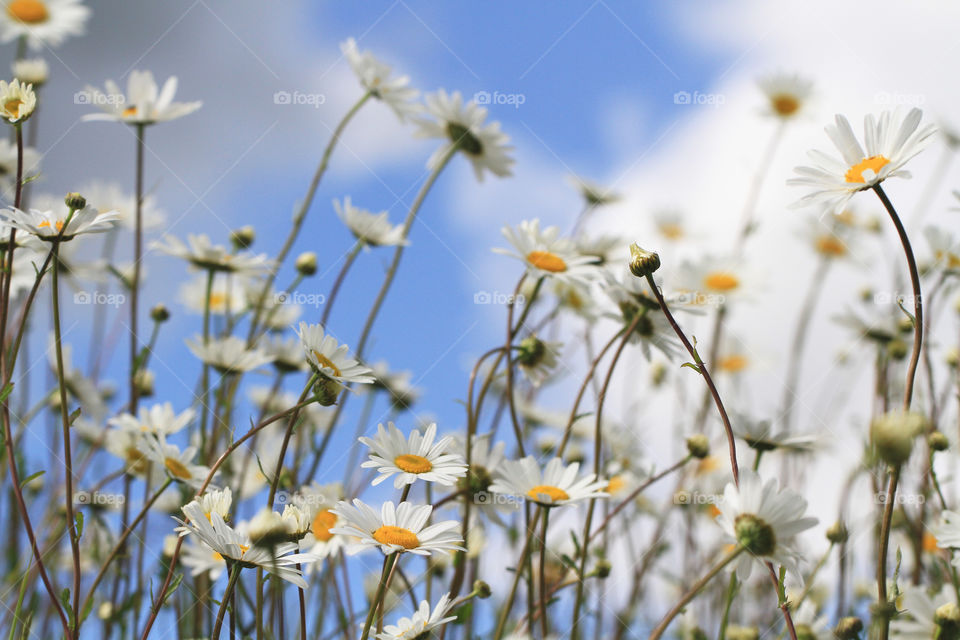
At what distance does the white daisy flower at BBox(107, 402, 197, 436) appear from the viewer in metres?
1.66

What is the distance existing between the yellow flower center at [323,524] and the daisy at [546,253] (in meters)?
0.62

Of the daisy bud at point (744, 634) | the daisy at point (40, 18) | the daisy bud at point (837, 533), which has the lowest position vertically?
the daisy bud at point (744, 634)

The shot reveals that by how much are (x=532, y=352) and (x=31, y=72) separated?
177 cm

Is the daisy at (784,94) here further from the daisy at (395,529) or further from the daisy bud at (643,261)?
the daisy at (395,529)

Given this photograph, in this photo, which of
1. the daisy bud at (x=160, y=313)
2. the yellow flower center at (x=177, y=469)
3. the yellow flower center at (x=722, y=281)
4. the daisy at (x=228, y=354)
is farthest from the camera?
the yellow flower center at (x=722, y=281)

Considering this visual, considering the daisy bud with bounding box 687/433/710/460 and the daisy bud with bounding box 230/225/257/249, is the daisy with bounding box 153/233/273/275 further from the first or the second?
the daisy bud with bounding box 687/433/710/460

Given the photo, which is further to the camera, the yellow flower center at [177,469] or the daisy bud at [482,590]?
the yellow flower center at [177,469]

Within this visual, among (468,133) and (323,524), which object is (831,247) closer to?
(468,133)

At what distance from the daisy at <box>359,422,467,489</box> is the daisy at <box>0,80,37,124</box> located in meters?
0.79

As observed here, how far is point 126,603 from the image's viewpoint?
66.4 inches

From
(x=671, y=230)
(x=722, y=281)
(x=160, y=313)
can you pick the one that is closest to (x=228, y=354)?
(x=160, y=313)

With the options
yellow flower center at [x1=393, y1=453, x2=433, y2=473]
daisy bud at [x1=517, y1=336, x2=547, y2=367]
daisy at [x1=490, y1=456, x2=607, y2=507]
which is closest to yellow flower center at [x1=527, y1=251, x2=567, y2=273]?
daisy bud at [x1=517, y1=336, x2=547, y2=367]

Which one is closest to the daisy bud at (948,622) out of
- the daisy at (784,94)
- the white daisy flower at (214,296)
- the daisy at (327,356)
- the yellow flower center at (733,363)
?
the daisy at (327,356)

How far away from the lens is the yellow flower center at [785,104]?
3.50 meters
